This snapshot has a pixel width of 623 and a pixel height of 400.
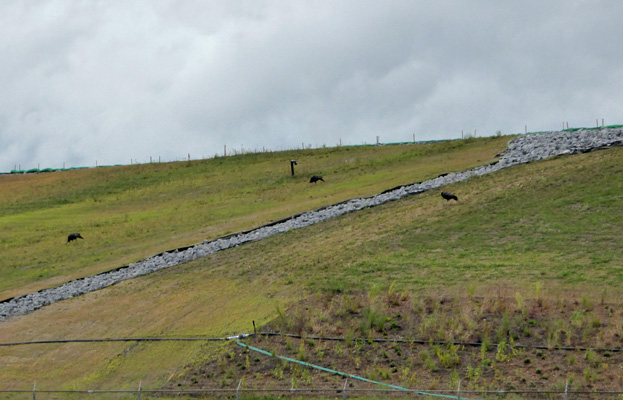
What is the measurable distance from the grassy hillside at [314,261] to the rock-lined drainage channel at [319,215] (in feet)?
4.09

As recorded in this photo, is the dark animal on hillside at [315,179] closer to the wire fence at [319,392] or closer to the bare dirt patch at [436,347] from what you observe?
the bare dirt patch at [436,347]

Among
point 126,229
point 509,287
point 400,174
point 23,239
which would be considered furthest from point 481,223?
point 23,239

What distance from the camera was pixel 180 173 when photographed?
8319 cm

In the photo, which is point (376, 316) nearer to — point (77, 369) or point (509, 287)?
point (509, 287)

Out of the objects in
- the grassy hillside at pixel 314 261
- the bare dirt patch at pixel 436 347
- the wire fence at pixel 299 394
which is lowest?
the wire fence at pixel 299 394

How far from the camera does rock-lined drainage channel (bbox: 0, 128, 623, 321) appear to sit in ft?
139

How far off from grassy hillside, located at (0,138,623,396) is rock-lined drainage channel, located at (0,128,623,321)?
125 cm

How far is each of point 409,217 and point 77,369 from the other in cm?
2223

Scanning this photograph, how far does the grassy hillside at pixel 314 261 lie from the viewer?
32031 millimetres

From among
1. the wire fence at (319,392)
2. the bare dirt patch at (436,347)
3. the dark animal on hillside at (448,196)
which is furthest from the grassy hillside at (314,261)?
the wire fence at (319,392)

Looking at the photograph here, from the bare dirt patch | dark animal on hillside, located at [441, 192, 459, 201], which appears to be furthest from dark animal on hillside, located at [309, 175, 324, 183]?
the bare dirt patch

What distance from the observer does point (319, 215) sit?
51.4 metres

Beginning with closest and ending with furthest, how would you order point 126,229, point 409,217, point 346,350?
point 346,350 → point 409,217 → point 126,229

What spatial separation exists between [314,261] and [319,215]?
1054 cm
